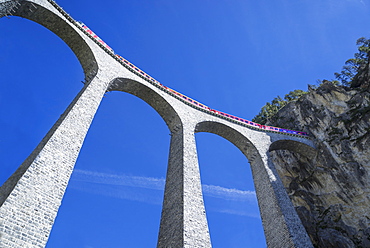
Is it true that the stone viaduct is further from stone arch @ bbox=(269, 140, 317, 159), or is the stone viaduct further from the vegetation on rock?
the vegetation on rock

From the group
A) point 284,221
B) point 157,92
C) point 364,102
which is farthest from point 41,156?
point 364,102

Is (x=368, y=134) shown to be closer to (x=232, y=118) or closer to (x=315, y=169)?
(x=315, y=169)

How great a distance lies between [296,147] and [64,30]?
→ 79.1 ft

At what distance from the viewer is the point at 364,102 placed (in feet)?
80.0

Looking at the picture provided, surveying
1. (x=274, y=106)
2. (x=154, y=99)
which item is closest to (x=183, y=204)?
(x=154, y=99)

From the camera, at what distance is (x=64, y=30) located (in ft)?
57.7

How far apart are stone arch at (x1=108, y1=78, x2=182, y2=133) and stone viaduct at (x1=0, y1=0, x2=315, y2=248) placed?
0.27 ft

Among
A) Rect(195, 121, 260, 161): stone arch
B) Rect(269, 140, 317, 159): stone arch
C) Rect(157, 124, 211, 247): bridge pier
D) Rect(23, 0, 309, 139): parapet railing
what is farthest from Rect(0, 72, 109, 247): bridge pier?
Rect(269, 140, 317, 159): stone arch

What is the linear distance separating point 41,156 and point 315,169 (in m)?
23.5

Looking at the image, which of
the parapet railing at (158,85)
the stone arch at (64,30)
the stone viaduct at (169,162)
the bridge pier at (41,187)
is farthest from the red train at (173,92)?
the bridge pier at (41,187)

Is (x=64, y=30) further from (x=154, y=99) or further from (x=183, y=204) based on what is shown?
(x=183, y=204)

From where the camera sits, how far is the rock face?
20.1m

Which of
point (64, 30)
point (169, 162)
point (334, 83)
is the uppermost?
point (334, 83)

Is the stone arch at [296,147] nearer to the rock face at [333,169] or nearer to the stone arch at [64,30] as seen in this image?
the rock face at [333,169]
